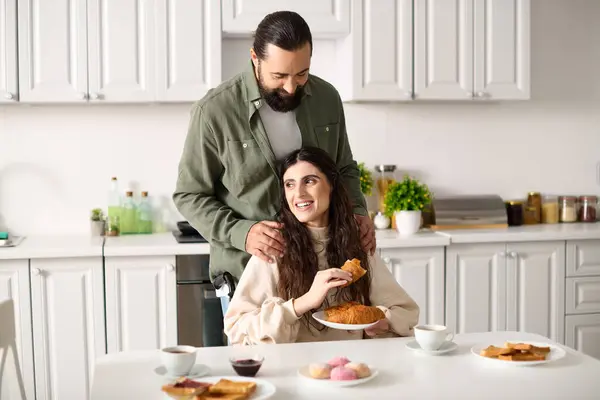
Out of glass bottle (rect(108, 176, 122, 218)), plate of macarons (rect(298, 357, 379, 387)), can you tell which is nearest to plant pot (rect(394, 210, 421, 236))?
glass bottle (rect(108, 176, 122, 218))

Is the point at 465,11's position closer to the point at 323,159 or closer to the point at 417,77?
the point at 417,77

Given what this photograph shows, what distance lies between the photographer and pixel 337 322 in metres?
2.25

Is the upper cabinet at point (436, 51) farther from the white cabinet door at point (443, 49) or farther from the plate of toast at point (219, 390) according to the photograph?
the plate of toast at point (219, 390)

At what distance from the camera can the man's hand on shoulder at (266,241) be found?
2.57 meters

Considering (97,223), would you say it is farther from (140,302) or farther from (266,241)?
(266,241)

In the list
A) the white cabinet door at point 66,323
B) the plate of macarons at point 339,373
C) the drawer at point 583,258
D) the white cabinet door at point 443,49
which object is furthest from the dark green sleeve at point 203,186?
the drawer at point 583,258

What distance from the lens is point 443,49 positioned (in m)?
4.29

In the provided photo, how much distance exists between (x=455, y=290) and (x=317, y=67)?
4.43 feet

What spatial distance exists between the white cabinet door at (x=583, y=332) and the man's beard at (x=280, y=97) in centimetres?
224

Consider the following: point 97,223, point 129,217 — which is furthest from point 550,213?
point 97,223

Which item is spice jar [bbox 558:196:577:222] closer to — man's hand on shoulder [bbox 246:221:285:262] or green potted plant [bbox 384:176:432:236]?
green potted plant [bbox 384:176:432:236]

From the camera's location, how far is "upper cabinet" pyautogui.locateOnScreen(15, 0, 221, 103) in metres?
3.94

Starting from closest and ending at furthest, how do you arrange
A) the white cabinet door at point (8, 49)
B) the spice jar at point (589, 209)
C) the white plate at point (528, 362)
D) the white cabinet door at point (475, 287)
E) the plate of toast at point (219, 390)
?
the plate of toast at point (219, 390), the white plate at point (528, 362), the white cabinet door at point (8, 49), the white cabinet door at point (475, 287), the spice jar at point (589, 209)

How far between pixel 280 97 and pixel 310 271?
1.85 ft
